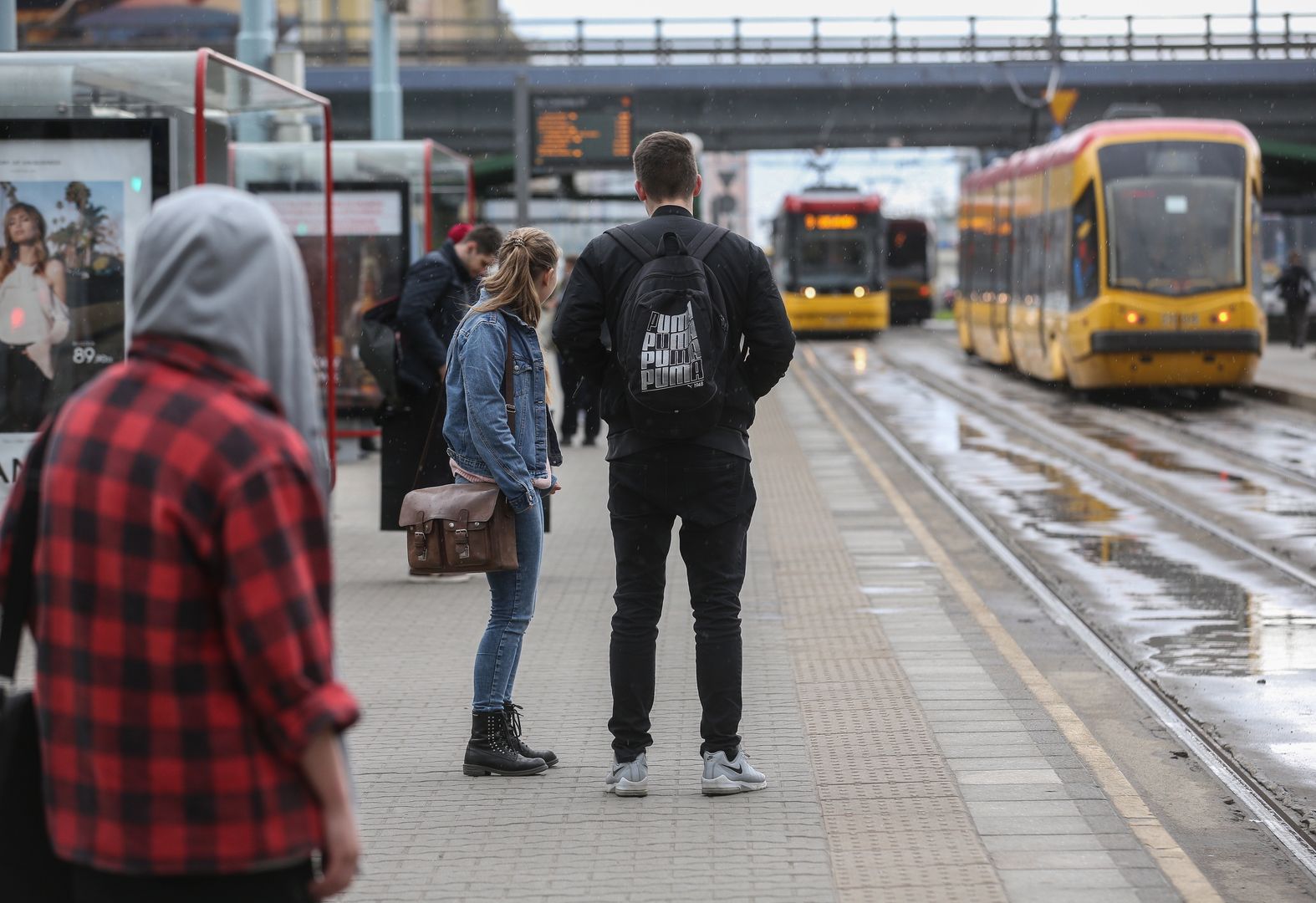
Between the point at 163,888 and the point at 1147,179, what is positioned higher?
the point at 1147,179

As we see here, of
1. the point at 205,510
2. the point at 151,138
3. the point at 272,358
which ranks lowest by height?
the point at 205,510

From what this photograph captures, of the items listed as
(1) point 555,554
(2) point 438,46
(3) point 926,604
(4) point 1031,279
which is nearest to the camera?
(3) point 926,604

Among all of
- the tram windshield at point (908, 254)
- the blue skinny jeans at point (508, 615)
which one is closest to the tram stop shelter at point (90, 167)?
the blue skinny jeans at point (508, 615)

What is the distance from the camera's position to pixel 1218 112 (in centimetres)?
4278

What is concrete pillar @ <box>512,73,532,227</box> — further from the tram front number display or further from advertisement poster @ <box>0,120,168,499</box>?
the tram front number display

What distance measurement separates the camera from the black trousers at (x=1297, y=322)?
34906 millimetres

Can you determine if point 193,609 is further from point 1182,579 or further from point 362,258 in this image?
point 362,258

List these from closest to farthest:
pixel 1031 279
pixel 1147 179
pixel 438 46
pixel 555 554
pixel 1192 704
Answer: pixel 1192 704 < pixel 555 554 < pixel 1147 179 < pixel 1031 279 < pixel 438 46

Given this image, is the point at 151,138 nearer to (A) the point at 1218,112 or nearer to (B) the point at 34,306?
(B) the point at 34,306

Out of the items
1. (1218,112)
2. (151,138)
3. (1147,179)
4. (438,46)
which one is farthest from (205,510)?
(1218,112)

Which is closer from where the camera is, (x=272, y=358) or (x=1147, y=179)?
(x=272, y=358)

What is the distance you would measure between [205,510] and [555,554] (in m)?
8.33

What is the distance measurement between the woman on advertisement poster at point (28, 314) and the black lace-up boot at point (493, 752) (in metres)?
3.74

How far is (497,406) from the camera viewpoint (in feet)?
18.9
